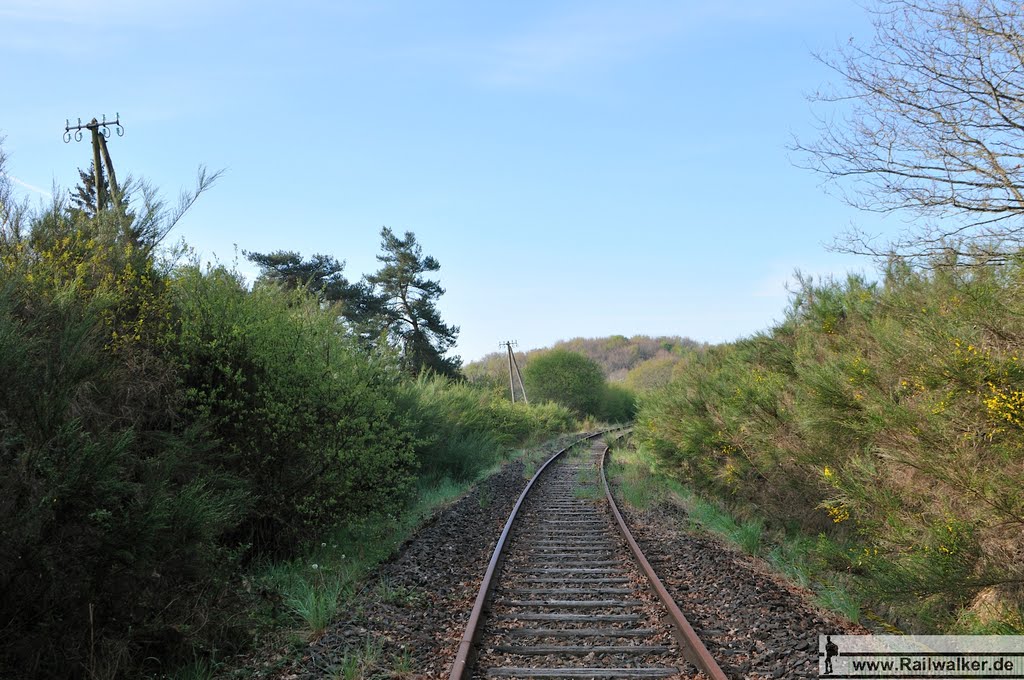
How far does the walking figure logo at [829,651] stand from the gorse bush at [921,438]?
1.69 ft

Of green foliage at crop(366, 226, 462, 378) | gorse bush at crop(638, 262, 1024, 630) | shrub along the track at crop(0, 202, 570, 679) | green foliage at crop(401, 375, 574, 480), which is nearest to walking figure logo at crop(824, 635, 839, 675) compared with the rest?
gorse bush at crop(638, 262, 1024, 630)

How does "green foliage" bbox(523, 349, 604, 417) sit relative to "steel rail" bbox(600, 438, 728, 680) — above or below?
above

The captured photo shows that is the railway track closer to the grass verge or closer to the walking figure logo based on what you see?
the walking figure logo

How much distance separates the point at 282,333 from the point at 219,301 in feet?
2.78

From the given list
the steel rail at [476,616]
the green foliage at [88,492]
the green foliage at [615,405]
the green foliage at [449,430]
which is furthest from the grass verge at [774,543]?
the green foliage at [615,405]

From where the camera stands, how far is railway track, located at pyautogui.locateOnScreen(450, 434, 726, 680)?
5.33 metres

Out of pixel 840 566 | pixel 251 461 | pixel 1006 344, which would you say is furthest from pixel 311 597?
pixel 1006 344

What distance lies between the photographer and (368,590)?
299 inches

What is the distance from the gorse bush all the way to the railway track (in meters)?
1.70

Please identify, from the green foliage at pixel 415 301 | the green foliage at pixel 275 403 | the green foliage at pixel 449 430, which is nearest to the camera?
the green foliage at pixel 275 403

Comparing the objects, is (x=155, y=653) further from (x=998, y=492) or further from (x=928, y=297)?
(x=928, y=297)

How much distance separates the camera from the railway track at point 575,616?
533cm

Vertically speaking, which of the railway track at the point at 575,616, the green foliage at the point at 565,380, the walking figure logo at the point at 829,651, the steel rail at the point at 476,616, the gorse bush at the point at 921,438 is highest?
the green foliage at the point at 565,380

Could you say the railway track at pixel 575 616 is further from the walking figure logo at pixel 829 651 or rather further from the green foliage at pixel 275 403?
the green foliage at pixel 275 403
